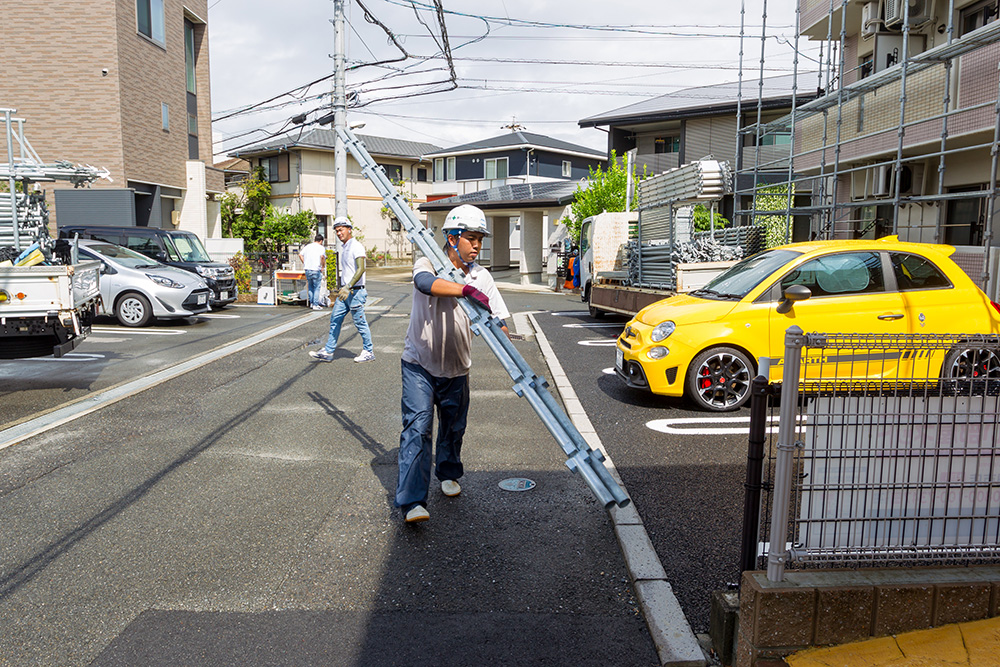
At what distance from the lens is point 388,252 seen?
1794 inches

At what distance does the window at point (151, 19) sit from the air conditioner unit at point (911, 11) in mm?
20074

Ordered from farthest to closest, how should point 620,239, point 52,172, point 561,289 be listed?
point 561,289 → point 620,239 → point 52,172

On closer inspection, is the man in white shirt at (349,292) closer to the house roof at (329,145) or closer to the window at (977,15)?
the window at (977,15)

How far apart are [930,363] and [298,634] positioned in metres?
2.81

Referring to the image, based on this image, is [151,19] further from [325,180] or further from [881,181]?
[881,181]

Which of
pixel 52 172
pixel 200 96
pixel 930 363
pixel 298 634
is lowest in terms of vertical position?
pixel 298 634

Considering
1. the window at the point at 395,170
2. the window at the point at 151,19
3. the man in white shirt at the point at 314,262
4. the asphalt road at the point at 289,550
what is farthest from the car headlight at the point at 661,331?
the window at the point at 395,170

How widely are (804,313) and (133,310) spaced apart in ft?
39.2

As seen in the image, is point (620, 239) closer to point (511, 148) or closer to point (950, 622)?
point (950, 622)

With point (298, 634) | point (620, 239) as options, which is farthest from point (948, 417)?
point (620, 239)

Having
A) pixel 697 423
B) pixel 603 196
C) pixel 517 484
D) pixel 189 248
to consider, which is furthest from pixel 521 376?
pixel 603 196

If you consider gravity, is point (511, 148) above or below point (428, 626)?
above

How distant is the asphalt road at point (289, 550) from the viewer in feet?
10.3

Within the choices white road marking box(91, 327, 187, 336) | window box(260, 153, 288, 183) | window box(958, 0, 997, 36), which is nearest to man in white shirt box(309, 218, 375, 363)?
white road marking box(91, 327, 187, 336)
